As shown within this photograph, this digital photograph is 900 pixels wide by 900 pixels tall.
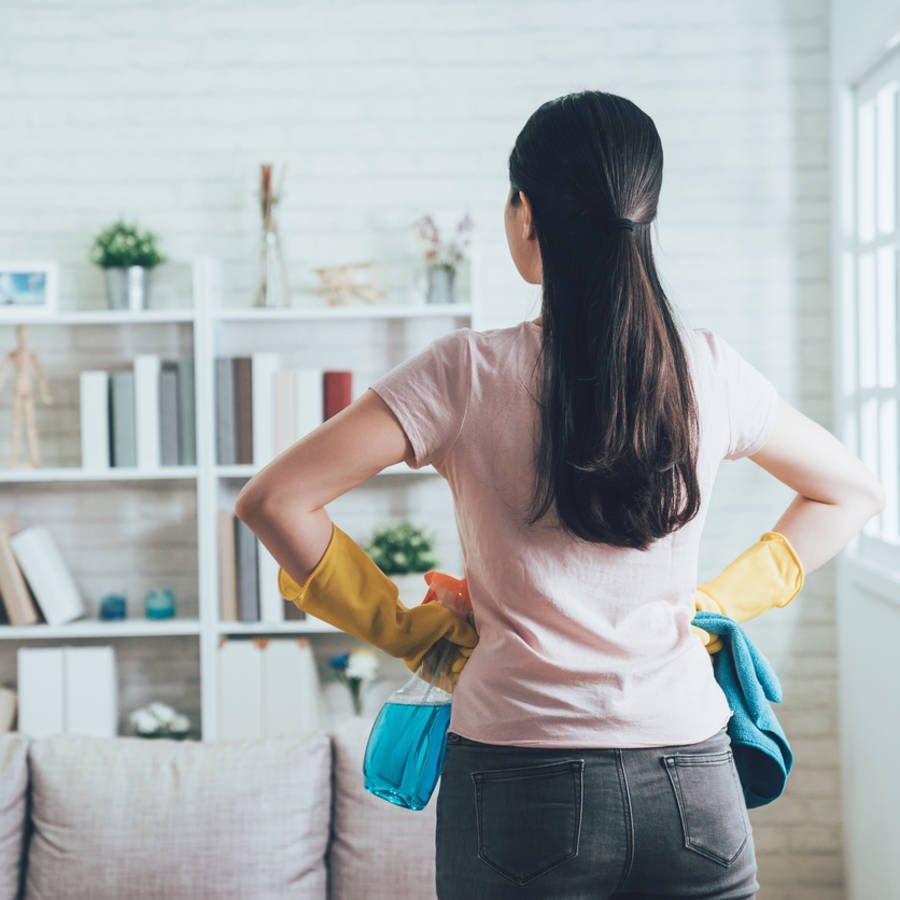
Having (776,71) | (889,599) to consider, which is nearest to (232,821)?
(889,599)

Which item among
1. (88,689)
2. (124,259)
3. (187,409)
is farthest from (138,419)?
(88,689)

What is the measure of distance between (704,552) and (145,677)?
5.79 ft

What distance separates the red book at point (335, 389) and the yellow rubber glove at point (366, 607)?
1892 mm

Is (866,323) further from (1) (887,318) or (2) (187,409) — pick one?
(2) (187,409)

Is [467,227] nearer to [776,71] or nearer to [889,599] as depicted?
[776,71]

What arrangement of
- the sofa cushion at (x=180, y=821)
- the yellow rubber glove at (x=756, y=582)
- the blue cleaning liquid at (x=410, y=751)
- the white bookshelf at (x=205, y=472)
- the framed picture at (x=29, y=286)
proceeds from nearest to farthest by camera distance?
the blue cleaning liquid at (x=410, y=751) → the yellow rubber glove at (x=756, y=582) → the sofa cushion at (x=180, y=821) → the white bookshelf at (x=205, y=472) → the framed picture at (x=29, y=286)

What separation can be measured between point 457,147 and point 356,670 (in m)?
1.59

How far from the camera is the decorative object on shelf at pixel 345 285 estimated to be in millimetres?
3125

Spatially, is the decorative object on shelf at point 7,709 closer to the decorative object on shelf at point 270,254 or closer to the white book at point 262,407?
the white book at point 262,407

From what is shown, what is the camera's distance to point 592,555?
40.9 inches

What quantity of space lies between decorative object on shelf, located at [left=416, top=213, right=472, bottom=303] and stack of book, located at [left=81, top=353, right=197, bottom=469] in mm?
742

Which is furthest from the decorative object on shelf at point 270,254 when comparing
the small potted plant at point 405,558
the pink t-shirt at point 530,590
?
the pink t-shirt at point 530,590

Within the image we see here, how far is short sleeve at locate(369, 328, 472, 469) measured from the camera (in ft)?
3.36

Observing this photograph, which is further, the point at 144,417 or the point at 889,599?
the point at 144,417
